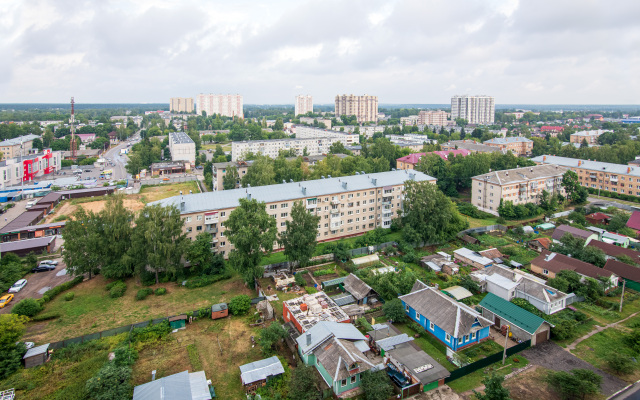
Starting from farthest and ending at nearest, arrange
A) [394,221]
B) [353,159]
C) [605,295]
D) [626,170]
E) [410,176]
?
[353,159] < [626,170] < [410,176] < [394,221] < [605,295]

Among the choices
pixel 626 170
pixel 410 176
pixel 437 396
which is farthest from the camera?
pixel 626 170

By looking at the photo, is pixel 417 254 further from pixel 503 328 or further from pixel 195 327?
pixel 195 327

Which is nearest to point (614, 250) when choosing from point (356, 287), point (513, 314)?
point (513, 314)

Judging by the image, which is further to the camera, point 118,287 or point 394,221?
point 394,221

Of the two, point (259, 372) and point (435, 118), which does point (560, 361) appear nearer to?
point (259, 372)

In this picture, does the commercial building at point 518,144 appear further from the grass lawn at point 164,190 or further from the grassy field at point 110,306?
the grassy field at point 110,306

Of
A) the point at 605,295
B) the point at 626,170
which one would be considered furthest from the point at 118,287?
the point at 626,170
